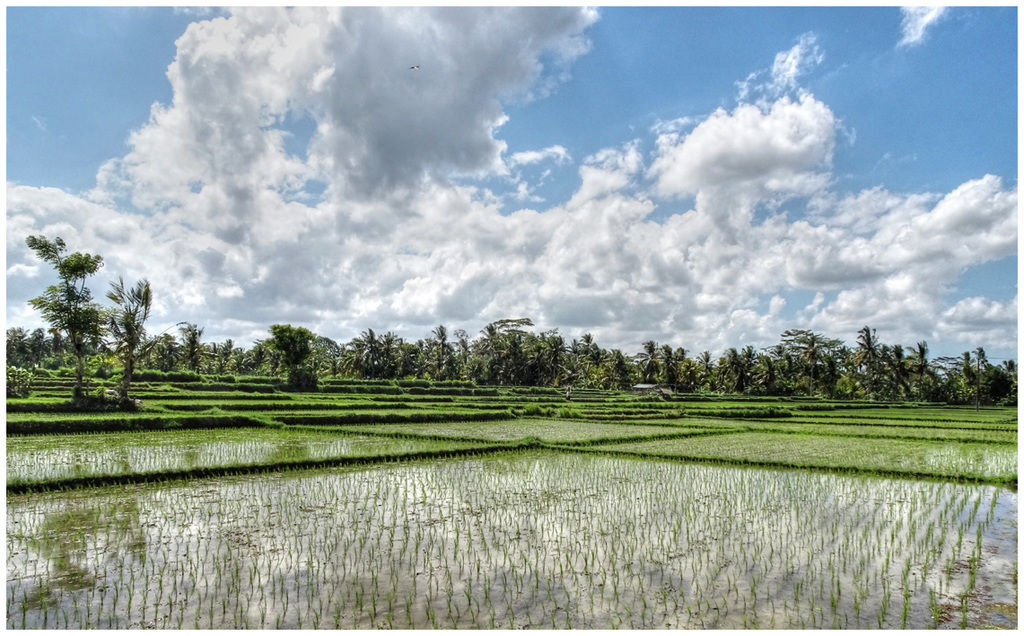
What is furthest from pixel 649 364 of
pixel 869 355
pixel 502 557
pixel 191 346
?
pixel 502 557

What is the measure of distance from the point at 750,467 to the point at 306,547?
11055 mm

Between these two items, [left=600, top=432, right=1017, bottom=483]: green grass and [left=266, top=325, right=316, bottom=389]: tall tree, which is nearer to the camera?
[left=600, top=432, right=1017, bottom=483]: green grass

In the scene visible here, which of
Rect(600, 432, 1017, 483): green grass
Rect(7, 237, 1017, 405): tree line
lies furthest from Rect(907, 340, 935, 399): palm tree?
Rect(600, 432, 1017, 483): green grass

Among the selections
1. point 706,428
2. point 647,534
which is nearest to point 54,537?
point 647,534

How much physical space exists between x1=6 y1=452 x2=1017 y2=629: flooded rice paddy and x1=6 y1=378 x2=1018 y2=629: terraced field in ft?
0.11

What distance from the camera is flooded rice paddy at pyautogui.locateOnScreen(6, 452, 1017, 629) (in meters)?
5.32

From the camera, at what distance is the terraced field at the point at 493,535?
5410 mm

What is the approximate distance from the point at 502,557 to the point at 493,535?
0.94m

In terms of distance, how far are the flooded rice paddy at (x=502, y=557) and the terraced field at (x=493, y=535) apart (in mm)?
32

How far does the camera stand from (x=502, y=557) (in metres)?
6.81

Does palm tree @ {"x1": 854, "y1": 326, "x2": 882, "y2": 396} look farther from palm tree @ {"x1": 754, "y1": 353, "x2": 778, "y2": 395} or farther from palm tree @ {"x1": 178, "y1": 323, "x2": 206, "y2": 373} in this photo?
palm tree @ {"x1": 178, "y1": 323, "x2": 206, "y2": 373}

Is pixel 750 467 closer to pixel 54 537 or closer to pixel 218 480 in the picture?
pixel 218 480

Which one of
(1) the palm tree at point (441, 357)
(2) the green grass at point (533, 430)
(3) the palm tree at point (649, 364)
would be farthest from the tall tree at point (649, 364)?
(2) the green grass at point (533, 430)

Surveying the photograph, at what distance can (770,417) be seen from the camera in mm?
34406
